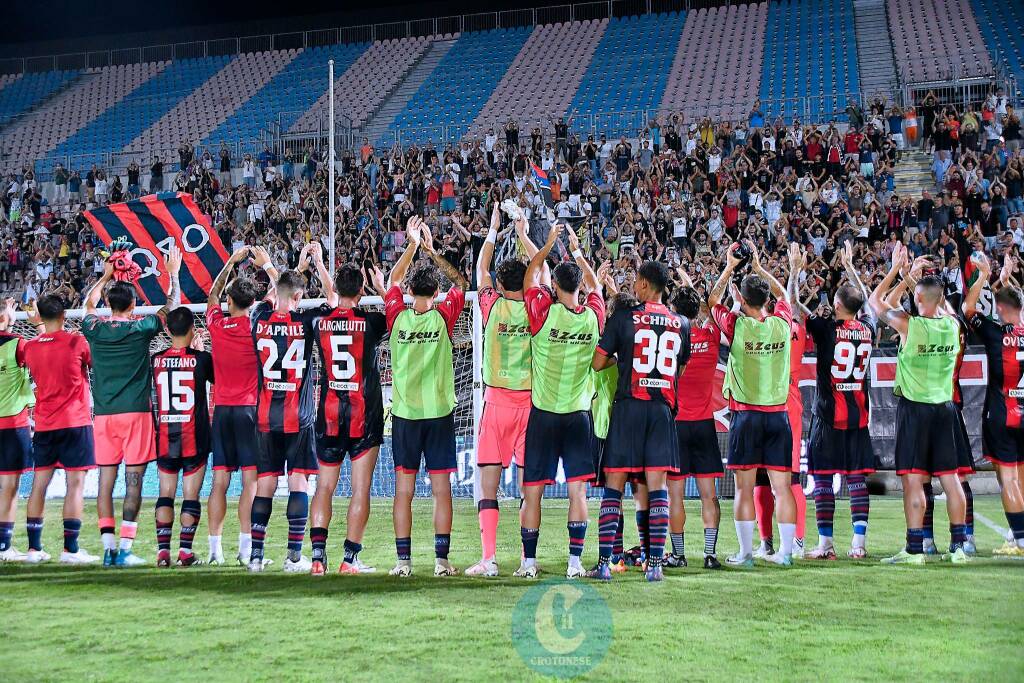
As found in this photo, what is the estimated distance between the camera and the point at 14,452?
31.7 ft

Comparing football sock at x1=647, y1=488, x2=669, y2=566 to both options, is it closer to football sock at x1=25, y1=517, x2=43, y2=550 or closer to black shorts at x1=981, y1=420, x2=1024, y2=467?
black shorts at x1=981, y1=420, x2=1024, y2=467

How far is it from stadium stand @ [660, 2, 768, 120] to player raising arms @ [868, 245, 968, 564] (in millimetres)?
19527

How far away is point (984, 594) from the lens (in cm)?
734

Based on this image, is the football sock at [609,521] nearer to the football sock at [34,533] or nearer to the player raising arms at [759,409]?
the player raising arms at [759,409]

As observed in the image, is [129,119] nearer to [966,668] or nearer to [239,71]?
[239,71]

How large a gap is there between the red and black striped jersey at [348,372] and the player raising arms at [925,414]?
14.8ft

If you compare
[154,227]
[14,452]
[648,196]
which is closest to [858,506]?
[14,452]

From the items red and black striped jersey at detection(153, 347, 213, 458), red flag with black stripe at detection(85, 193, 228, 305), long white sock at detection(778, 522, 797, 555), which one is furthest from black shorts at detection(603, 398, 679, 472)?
Answer: red flag with black stripe at detection(85, 193, 228, 305)

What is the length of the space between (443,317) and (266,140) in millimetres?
26940

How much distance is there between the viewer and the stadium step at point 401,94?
3350 centimetres

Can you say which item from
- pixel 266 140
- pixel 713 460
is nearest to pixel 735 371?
pixel 713 460

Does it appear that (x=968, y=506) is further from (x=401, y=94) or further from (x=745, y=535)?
(x=401, y=94)

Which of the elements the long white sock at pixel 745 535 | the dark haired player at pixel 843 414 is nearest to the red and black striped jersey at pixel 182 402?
the long white sock at pixel 745 535

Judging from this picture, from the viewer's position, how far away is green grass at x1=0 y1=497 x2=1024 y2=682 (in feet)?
17.4
